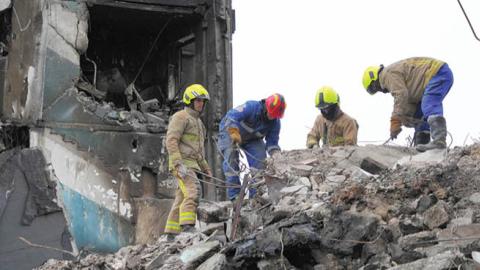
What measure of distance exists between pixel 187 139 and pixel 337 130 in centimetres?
181

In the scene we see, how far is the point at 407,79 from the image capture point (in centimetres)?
703

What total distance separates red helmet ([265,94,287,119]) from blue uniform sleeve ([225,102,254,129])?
0.67 feet

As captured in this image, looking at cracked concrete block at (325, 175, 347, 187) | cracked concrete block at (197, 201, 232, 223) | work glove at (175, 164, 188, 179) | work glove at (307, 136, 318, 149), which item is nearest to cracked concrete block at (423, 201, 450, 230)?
cracked concrete block at (325, 175, 347, 187)

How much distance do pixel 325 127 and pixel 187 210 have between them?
88.3 inches

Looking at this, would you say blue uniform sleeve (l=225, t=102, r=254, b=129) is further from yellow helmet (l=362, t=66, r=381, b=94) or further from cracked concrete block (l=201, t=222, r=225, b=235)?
cracked concrete block (l=201, t=222, r=225, b=235)

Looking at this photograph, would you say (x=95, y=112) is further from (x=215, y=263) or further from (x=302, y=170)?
(x=215, y=263)

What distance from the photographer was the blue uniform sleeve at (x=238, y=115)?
7.91 meters

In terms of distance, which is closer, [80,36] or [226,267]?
[226,267]

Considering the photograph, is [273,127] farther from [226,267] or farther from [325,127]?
[226,267]

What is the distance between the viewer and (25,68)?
9.78m

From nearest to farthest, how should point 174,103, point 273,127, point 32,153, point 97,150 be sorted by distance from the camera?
point 273,127 → point 32,153 → point 97,150 → point 174,103

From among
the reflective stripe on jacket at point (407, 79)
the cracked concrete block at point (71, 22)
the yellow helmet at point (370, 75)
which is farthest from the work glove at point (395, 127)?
the cracked concrete block at point (71, 22)

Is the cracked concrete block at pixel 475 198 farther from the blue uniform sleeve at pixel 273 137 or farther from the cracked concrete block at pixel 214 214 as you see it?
the blue uniform sleeve at pixel 273 137

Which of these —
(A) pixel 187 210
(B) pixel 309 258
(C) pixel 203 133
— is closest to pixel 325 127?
(C) pixel 203 133
